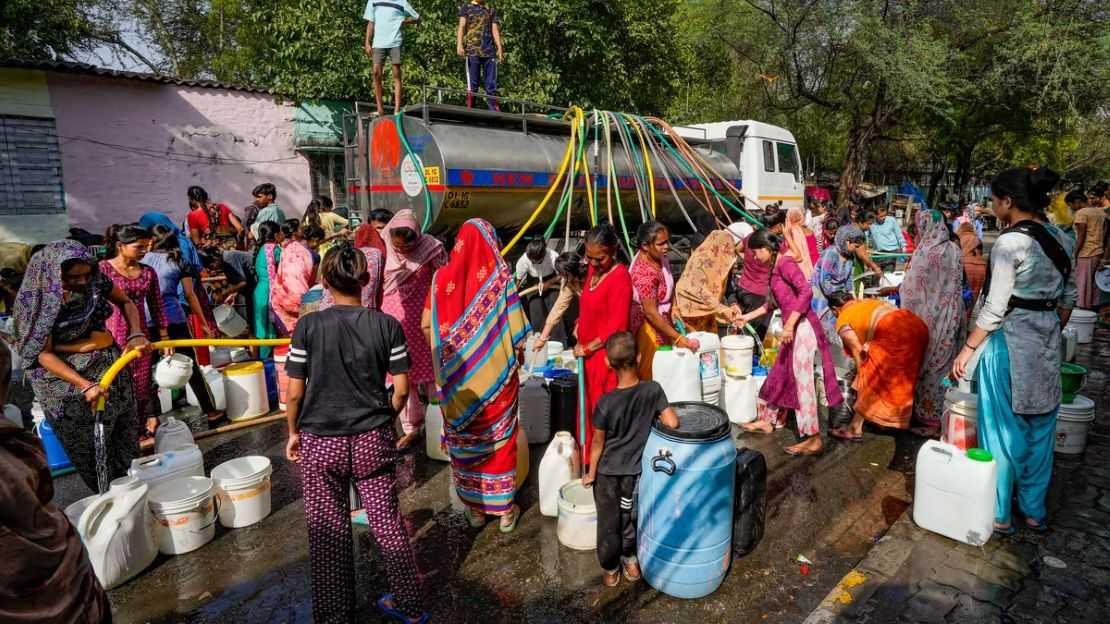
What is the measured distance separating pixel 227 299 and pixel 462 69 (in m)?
8.81

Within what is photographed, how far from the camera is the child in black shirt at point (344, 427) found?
258 centimetres

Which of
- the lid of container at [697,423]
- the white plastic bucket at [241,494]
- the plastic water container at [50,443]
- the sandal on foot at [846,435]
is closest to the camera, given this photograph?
the lid of container at [697,423]

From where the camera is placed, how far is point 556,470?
3.61 metres

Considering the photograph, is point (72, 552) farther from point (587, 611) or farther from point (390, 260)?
point (390, 260)

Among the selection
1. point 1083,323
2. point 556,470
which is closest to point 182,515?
point 556,470

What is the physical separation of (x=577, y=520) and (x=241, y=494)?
1.89 meters

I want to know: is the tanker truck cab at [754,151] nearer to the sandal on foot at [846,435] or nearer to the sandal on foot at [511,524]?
the sandal on foot at [846,435]

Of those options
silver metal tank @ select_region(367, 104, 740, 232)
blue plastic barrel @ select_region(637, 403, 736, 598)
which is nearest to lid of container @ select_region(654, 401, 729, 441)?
blue plastic barrel @ select_region(637, 403, 736, 598)

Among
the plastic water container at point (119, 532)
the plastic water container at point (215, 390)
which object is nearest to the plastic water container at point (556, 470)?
the plastic water container at point (119, 532)

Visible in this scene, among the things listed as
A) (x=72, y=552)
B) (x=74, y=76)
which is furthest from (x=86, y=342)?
(x=74, y=76)

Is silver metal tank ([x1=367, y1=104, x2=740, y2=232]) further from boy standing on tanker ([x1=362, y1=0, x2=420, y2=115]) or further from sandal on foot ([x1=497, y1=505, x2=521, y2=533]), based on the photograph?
sandal on foot ([x1=497, y1=505, x2=521, y2=533])

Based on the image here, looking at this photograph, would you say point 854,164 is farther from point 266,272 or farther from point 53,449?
point 53,449

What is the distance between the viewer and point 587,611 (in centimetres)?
291

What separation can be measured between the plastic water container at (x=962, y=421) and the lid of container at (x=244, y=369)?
515cm
